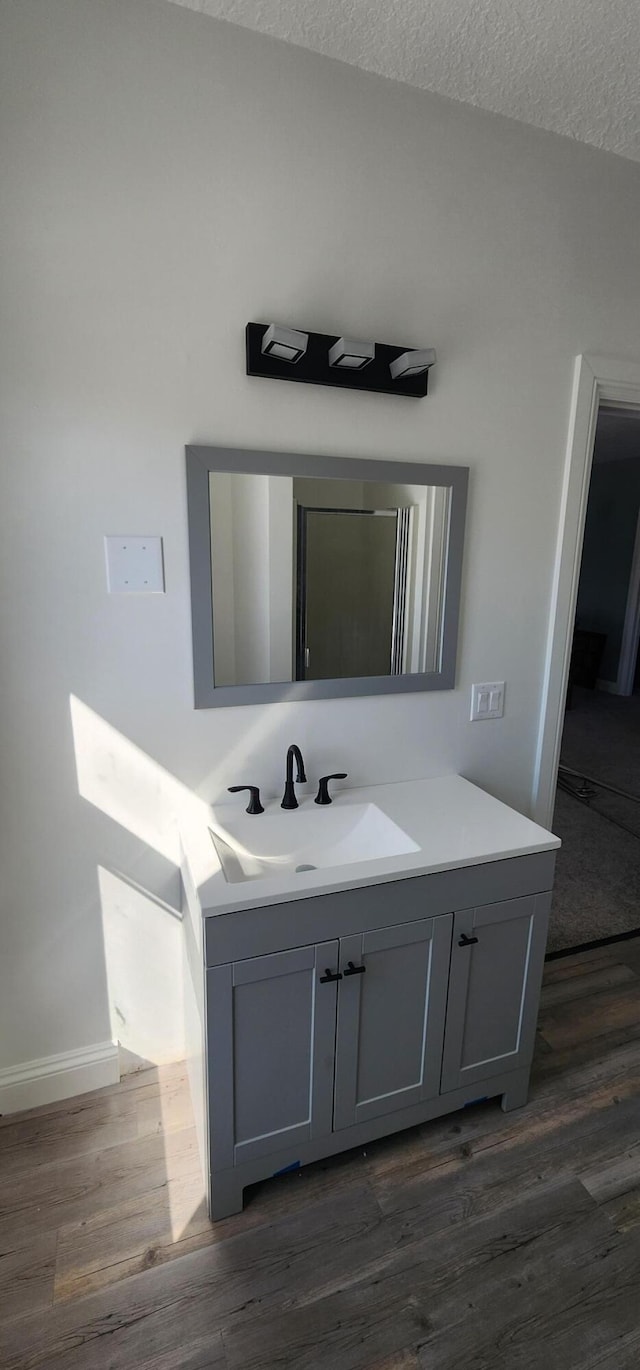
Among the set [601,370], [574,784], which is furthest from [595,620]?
[601,370]

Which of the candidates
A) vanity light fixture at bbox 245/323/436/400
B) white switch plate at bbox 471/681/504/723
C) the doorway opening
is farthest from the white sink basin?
the doorway opening

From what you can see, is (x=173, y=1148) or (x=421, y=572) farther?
(x=421, y=572)

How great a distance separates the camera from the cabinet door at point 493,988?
1539 millimetres

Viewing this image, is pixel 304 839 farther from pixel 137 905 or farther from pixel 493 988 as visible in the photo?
pixel 493 988

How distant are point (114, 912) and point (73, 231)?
1.66 metres

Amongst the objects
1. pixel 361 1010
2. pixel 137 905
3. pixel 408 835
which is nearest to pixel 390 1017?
pixel 361 1010

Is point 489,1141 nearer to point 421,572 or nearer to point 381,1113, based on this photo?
point 381,1113

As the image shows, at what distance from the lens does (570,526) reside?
6.54 ft

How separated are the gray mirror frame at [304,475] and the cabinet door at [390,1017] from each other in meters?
0.66

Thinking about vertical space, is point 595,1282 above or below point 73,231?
below

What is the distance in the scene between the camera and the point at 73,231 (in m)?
1.36

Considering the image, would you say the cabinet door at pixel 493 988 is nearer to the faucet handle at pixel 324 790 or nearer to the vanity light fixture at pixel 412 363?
the faucet handle at pixel 324 790

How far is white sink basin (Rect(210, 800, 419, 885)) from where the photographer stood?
1557mm

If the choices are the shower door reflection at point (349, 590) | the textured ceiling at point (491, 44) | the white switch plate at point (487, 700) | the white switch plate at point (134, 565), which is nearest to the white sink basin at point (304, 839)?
the shower door reflection at point (349, 590)
